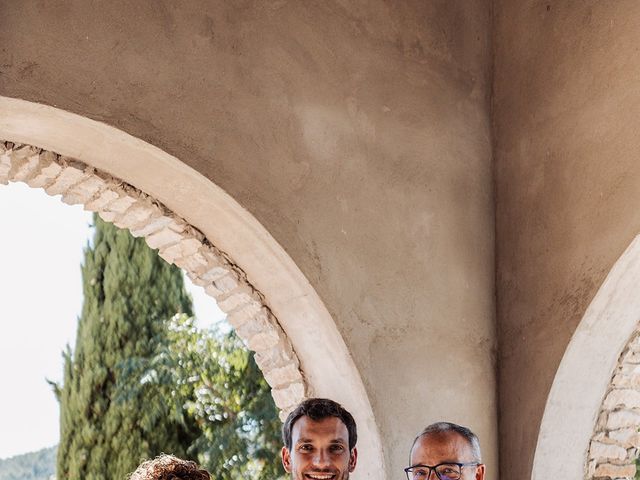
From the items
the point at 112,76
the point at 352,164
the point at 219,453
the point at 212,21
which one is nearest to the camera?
the point at 112,76

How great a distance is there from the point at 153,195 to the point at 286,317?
0.70 m

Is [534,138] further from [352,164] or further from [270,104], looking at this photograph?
[270,104]

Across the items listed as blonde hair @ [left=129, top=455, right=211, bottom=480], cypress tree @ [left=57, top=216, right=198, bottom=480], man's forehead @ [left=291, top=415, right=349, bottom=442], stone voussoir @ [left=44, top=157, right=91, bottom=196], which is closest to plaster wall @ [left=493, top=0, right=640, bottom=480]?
man's forehead @ [left=291, top=415, right=349, bottom=442]

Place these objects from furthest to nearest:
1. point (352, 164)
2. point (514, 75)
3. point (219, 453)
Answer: point (219, 453), point (514, 75), point (352, 164)

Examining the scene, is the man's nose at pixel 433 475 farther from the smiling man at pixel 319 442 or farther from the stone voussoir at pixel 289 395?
the stone voussoir at pixel 289 395

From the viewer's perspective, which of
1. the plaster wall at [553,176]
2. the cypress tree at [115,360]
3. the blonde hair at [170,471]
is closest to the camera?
the blonde hair at [170,471]

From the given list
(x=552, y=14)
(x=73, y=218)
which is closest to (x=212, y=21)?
(x=552, y=14)

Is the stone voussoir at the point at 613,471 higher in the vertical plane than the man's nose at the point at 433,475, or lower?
higher

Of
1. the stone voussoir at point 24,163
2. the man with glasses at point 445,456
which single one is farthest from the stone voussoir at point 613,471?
the stone voussoir at point 24,163

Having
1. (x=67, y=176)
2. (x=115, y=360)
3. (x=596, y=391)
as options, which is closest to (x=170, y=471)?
(x=67, y=176)

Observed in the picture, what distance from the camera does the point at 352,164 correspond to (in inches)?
165

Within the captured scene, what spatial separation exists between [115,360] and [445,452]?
5.92m

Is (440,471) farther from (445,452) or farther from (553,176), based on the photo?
(553,176)

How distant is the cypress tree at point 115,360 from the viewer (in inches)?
326
